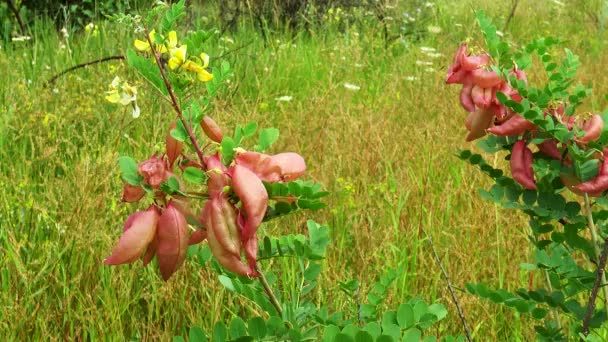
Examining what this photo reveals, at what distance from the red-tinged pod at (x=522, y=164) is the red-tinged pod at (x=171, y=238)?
50 cm

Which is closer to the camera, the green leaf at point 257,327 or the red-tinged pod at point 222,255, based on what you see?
the red-tinged pod at point 222,255

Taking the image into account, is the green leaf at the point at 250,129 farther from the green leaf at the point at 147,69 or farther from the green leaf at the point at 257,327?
the green leaf at the point at 257,327

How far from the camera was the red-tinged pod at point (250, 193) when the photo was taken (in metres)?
0.77

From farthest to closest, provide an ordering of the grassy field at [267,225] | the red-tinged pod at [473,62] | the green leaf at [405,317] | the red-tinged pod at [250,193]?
the grassy field at [267,225] → the red-tinged pod at [473,62] → the green leaf at [405,317] → the red-tinged pod at [250,193]

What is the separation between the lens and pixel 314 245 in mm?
1000

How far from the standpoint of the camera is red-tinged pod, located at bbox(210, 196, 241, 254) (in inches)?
30.9

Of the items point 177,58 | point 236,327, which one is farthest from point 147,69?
point 236,327

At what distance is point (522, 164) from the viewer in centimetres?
108

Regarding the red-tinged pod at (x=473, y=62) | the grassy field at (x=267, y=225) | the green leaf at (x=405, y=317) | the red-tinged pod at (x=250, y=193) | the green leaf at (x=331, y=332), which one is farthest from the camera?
the grassy field at (x=267, y=225)

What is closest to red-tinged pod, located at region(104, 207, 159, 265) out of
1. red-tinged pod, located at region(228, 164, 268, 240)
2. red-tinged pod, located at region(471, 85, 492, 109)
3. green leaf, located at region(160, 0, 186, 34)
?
red-tinged pod, located at region(228, 164, 268, 240)

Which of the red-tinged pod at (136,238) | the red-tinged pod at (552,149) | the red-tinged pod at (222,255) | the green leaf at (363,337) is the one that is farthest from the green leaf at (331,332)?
the red-tinged pod at (552,149)

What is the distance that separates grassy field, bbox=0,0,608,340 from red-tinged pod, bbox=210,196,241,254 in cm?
51

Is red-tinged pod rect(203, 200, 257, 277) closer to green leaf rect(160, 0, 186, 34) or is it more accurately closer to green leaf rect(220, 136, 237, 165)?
green leaf rect(220, 136, 237, 165)

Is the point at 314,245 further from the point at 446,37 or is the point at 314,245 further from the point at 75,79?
the point at 446,37
